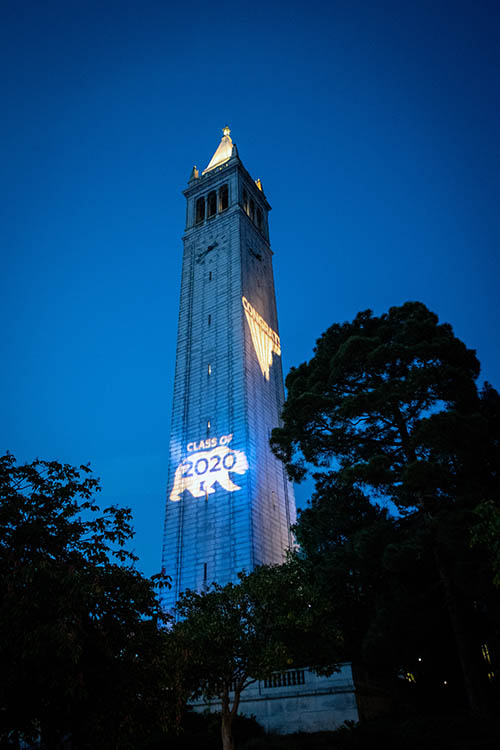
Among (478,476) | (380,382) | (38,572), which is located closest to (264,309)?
(380,382)

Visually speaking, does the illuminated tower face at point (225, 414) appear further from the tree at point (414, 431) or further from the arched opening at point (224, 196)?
the tree at point (414, 431)

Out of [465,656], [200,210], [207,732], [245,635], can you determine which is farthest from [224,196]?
[465,656]

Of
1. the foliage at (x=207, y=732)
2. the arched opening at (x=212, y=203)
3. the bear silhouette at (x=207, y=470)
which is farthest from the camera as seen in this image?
the arched opening at (x=212, y=203)

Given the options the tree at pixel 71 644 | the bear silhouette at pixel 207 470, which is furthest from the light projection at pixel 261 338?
the tree at pixel 71 644

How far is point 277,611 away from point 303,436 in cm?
986

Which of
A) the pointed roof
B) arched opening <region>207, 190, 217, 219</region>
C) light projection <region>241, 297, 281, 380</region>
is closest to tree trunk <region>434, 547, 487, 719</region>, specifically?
light projection <region>241, 297, 281, 380</region>

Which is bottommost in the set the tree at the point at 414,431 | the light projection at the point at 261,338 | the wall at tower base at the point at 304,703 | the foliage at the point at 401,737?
the foliage at the point at 401,737

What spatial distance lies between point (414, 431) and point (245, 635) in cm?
1177

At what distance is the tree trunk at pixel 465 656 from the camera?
2031cm

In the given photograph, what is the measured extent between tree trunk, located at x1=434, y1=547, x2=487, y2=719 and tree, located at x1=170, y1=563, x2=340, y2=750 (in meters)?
4.92

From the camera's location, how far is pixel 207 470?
46500 mm

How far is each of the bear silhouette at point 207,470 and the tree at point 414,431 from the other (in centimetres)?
1483

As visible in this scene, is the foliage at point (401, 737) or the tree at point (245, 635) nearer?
the foliage at point (401, 737)

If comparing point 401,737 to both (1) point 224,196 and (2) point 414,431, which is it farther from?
(1) point 224,196
